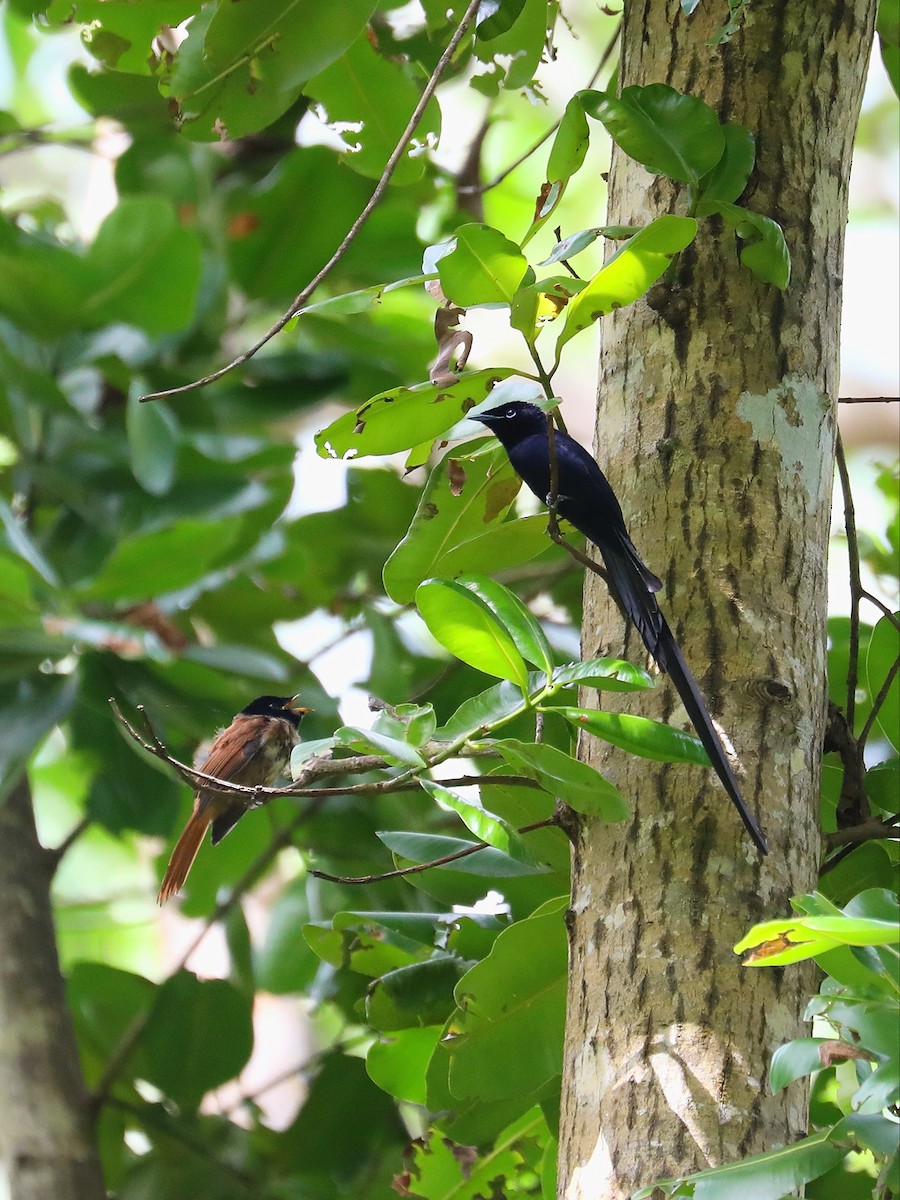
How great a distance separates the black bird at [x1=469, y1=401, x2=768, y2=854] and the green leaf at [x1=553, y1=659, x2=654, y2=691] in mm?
90

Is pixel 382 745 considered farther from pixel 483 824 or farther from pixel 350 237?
pixel 350 237

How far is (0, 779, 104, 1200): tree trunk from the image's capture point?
180 cm

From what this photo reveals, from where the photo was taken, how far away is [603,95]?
1.11 m

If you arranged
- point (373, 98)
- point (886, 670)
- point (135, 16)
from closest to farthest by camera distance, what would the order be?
point (886, 670) → point (135, 16) → point (373, 98)

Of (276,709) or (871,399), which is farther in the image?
(276,709)

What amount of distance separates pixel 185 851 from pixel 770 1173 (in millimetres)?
1022

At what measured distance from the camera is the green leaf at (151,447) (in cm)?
210

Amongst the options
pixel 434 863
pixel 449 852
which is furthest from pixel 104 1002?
pixel 434 863

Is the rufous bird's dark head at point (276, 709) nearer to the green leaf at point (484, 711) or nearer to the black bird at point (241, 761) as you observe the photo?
the black bird at point (241, 761)

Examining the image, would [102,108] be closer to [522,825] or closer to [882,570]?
[882,570]

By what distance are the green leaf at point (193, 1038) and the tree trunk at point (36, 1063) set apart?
0.51 ft

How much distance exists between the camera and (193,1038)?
202 cm

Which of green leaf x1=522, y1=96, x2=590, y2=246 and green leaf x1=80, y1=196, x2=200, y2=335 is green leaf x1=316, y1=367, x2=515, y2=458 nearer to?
green leaf x1=522, y1=96, x2=590, y2=246

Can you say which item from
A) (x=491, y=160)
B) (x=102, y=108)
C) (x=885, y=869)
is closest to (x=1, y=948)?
(x=885, y=869)
